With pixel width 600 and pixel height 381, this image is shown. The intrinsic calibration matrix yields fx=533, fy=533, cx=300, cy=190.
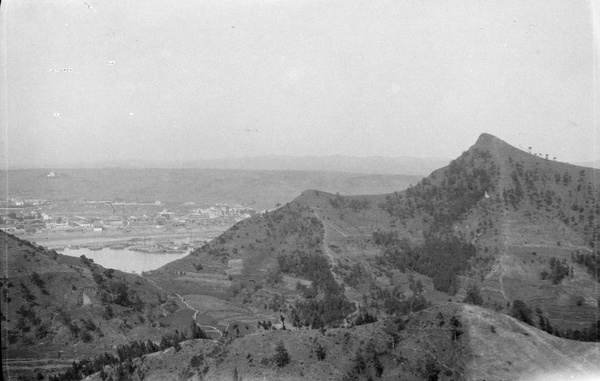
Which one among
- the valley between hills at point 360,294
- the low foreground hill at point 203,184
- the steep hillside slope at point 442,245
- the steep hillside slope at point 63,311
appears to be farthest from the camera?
the low foreground hill at point 203,184

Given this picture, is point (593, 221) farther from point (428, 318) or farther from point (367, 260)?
point (428, 318)

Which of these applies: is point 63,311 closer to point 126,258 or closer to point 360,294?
point 360,294

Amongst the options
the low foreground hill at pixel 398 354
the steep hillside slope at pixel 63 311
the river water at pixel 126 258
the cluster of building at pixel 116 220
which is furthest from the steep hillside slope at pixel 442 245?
the cluster of building at pixel 116 220

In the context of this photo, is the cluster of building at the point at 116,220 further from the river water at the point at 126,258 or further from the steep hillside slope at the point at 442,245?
the steep hillside slope at the point at 442,245

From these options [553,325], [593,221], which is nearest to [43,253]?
[553,325]

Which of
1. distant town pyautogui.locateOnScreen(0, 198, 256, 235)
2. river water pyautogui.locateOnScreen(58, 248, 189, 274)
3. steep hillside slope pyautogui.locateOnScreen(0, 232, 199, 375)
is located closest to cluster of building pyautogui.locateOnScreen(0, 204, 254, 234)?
distant town pyautogui.locateOnScreen(0, 198, 256, 235)

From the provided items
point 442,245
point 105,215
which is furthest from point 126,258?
point 442,245

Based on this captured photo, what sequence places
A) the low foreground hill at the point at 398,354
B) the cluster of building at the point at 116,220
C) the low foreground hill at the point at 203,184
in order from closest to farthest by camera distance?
the low foreground hill at the point at 398,354
the cluster of building at the point at 116,220
the low foreground hill at the point at 203,184
